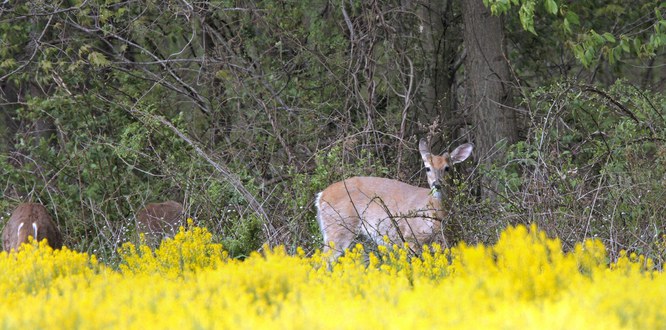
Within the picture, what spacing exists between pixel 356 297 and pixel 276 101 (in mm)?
8425

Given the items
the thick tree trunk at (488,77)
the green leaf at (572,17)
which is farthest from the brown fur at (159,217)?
the green leaf at (572,17)

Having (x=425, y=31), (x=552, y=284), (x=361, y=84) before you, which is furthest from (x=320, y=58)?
(x=552, y=284)

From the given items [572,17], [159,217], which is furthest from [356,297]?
[572,17]

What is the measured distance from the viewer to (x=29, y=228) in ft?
34.7

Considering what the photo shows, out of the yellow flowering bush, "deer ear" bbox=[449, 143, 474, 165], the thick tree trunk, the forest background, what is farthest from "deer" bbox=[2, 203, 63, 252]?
the thick tree trunk

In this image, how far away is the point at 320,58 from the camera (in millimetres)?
13617

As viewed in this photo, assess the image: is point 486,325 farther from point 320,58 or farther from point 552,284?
point 320,58

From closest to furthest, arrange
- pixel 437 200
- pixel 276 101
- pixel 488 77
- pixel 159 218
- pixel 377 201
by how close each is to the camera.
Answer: pixel 437 200, pixel 377 201, pixel 159 218, pixel 488 77, pixel 276 101

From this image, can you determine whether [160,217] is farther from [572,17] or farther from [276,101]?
[572,17]

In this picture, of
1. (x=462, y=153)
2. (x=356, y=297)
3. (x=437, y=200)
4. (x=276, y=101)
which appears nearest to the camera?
(x=356, y=297)

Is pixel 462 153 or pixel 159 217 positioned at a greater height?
pixel 462 153

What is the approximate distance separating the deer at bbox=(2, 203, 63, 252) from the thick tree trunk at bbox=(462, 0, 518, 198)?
4.68m

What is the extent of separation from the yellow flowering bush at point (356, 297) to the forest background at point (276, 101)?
12.6ft

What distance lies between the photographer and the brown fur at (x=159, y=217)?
11.1 metres
